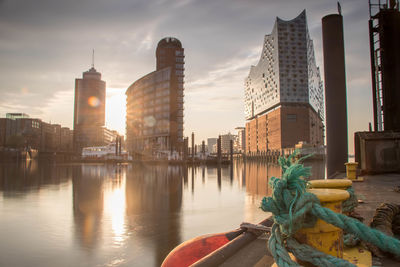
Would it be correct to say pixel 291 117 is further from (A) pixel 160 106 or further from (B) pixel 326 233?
(B) pixel 326 233

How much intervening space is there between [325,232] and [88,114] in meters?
208

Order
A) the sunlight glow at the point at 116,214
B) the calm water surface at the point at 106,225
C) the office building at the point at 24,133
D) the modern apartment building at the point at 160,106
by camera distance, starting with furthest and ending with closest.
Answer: the office building at the point at 24,133
the modern apartment building at the point at 160,106
the sunlight glow at the point at 116,214
the calm water surface at the point at 106,225

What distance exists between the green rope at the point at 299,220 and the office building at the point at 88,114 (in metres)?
187

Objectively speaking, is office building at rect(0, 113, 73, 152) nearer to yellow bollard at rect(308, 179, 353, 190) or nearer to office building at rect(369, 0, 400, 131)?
office building at rect(369, 0, 400, 131)

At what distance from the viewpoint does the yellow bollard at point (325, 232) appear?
174 cm

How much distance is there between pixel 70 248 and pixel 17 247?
66.5 inches

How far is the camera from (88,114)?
19400cm

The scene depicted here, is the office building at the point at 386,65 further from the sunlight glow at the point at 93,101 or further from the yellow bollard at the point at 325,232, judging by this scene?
the sunlight glow at the point at 93,101

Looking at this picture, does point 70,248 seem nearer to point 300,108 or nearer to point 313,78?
point 300,108

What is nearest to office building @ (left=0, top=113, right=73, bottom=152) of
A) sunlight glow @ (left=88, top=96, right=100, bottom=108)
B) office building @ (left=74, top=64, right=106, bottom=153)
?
office building @ (left=74, top=64, right=106, bottom=153)

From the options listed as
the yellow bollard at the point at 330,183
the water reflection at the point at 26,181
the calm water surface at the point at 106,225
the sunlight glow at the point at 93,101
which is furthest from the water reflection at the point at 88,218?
the sunlight glow at the point at 93,101

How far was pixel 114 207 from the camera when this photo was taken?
1567 cm

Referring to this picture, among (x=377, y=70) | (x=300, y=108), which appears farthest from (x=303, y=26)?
(x=377, y=70)

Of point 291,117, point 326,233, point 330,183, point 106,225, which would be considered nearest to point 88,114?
point 291,117
